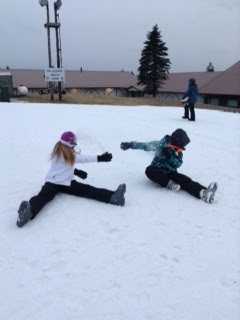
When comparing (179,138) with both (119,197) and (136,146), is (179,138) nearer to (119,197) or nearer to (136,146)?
(136,146)

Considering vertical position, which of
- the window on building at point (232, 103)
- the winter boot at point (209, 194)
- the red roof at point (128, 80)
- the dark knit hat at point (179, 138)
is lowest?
the winter boot at point (209, 194)

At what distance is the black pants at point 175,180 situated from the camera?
514cm

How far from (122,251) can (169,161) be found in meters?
2.10

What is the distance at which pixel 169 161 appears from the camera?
17.6 ft

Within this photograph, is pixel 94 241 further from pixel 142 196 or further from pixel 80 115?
pixel 80 115

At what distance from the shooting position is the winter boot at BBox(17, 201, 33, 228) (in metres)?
4.05

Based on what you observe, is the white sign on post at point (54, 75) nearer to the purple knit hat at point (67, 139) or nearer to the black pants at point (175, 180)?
the black pants at point (175, 180)

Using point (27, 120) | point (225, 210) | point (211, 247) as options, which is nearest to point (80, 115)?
point (27, 120)

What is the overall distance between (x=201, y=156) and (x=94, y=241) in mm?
4423

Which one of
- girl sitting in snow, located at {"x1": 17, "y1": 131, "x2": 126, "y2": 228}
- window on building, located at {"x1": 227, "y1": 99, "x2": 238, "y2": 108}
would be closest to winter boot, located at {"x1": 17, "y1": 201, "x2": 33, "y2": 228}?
girl sitting in snow, located at {"x1": 17, "y1": 131, "x2": 126, "y2": 228}

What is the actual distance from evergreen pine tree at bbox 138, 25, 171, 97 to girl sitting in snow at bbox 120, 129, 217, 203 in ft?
125

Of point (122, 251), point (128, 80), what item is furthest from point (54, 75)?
point (128, 80)

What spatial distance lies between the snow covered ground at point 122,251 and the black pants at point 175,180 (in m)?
0.13

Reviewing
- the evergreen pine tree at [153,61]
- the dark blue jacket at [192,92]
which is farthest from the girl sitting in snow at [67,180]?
the evergreen pine tree at [153,61]
